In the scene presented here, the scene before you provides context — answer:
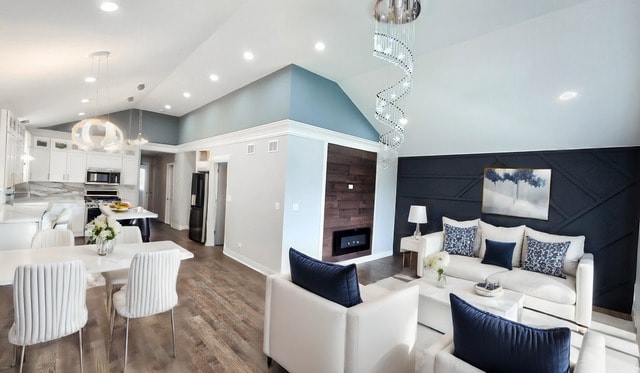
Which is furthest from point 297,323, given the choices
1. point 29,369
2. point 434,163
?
point 434,163

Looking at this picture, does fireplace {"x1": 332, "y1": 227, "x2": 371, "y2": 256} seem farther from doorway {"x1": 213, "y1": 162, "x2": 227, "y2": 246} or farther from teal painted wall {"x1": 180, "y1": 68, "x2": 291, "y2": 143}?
doorway {"x1": 213, "y1": 162, "x2": 227, "y2": 246}

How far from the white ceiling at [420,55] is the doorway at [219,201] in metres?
2.22

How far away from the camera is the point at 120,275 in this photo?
2973 millimetres

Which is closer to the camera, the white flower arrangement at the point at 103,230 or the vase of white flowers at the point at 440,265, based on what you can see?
the white flower arrangement at the point at 103,230

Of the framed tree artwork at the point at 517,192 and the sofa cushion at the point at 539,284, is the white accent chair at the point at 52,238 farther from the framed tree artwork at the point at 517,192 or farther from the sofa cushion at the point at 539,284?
the framed tree artwork at the point at 517,192

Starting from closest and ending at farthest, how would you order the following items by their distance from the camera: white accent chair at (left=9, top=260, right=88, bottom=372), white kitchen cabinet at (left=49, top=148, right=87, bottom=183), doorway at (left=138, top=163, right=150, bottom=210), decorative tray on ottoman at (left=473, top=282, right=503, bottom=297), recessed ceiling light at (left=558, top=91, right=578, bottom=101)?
white accent chair at (left=9, top=260, right=88, bottom=372) → decorative tray on ottoman at (left=473, top=282, right=503, bottom=297) → recessed ceiling light at (left=558, top=91, right=578, bottom=101) → white kitchen cabinet at (left=49, top=148, right=87, bottom=183) → doorway at (left=138, top=163, right=150, bottom=210)

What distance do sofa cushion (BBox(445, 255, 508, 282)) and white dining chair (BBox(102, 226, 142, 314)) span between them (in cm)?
440

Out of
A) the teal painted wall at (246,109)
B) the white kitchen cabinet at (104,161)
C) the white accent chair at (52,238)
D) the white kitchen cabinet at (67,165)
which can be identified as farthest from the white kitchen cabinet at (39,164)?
the white accent chair at (52,238)

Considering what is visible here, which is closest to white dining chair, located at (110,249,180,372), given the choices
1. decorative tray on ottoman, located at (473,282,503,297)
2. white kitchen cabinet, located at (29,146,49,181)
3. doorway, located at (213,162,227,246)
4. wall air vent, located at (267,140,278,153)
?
wall air vent, located at (267,140,278,153)

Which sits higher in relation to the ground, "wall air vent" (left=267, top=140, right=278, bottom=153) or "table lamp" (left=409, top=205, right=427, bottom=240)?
"wall air vent" (left=267, top=140, right=278, bottom=153)

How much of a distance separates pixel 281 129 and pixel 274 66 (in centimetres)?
106

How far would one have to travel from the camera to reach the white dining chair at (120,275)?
114 inches

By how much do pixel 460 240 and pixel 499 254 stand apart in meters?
0.68

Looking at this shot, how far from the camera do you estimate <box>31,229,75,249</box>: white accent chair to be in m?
3.01
